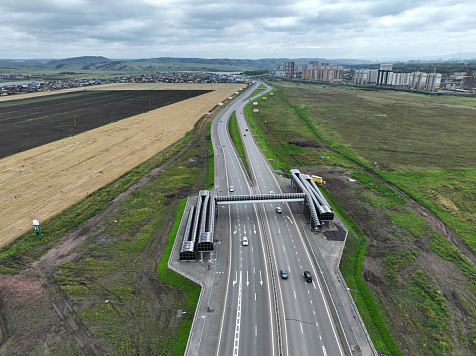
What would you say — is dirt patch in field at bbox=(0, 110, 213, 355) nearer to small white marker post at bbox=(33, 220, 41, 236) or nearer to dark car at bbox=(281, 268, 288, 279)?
small white marker post at bbox=(33, 220, 41, 236)

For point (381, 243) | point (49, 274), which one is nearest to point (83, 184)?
point (49, 274)

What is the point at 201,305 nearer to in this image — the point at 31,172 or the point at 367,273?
the point at 367,273

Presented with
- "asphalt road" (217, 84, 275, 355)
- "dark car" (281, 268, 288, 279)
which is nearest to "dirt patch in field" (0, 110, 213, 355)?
"asphalt road" (217, 84, 275, 355)

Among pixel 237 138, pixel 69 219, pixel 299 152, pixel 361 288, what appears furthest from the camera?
pixel 237 138

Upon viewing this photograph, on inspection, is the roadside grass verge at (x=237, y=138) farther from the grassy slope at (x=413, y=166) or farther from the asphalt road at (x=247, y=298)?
the asphalt road at (x=247, y=298)

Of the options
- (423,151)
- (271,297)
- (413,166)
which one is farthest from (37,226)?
(423,151)

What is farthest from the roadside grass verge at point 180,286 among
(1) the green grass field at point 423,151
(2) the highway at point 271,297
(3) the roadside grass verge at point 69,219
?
(1) the green grass field at point 423,151

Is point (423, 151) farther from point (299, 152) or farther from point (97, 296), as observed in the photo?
point (97, 296)
